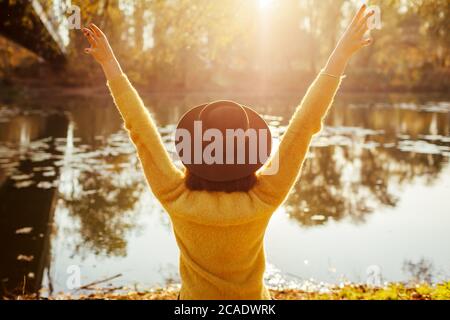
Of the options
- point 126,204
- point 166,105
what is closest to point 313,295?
point 126,204

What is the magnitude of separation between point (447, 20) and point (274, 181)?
5.06 metres

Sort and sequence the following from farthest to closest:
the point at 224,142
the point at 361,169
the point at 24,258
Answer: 1. the point at 361,169
2. the point at 24,258
3. the point at 224,142

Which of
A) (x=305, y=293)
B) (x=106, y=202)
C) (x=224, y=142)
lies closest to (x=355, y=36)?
(x=224, y=142)

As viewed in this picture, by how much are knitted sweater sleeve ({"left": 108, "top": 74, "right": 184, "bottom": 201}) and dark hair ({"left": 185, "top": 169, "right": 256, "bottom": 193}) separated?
58mm

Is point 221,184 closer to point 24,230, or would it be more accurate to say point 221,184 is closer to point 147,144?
point 147,144

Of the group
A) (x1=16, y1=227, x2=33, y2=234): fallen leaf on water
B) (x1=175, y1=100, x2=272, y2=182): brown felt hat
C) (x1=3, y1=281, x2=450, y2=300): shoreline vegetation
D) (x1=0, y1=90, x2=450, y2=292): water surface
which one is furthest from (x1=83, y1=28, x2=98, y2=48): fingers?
(x1=16, y1=227, x2=33, y2=234): fallen leaf on water

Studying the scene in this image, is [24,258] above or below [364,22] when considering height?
below

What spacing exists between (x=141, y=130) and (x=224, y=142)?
Result: 1.18 ft

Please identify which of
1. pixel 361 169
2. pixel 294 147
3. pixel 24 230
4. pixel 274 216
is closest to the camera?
pixel 294 147

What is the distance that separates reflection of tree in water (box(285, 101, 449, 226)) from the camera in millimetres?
11055

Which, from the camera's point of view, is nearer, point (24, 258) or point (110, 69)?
point (110, 69)

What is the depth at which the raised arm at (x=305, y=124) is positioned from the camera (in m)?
1.59

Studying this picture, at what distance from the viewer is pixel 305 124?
1.63 meters
